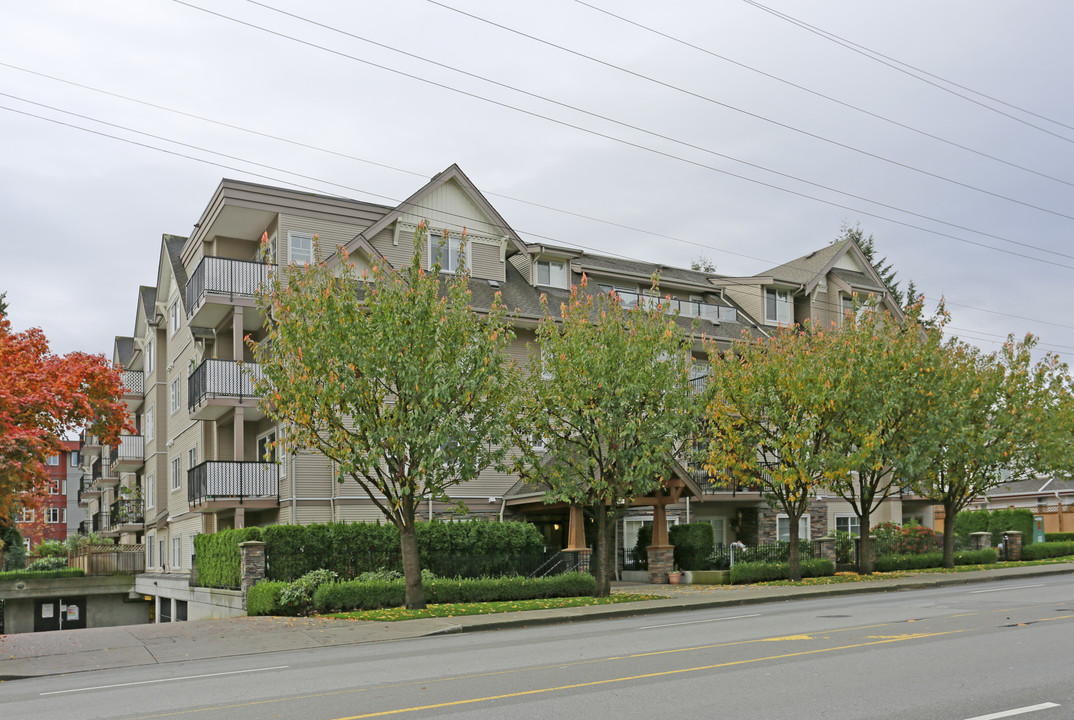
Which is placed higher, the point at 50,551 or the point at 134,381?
the point at 134,381

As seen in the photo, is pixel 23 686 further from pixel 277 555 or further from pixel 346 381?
pixel 277 555

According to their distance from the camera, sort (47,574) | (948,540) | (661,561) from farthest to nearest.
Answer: (47,574) → (948,540) → (661,561)

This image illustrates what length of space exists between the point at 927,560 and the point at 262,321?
24.5 metres

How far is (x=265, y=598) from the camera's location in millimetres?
22766

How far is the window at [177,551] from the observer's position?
38844 millimetres

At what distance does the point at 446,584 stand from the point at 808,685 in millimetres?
14377

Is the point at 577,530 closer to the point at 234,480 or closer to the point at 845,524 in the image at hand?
the point at 234,480

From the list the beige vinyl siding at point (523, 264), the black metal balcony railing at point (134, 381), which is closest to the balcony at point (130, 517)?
the black metal balcony railing at point (134, 381)

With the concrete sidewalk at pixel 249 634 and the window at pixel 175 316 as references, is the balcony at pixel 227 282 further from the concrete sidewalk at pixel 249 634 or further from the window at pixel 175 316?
the concrete sidewalk at pixel 249 634

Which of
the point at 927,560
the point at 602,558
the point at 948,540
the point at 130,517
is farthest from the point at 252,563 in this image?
the point at 130,517

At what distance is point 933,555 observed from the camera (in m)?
35.2

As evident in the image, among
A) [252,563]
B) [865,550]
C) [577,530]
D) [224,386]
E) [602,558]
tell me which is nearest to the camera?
[602,558]

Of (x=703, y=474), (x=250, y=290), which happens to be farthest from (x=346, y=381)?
(x=703, y=474)

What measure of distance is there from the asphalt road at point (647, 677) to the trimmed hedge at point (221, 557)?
972 cm
